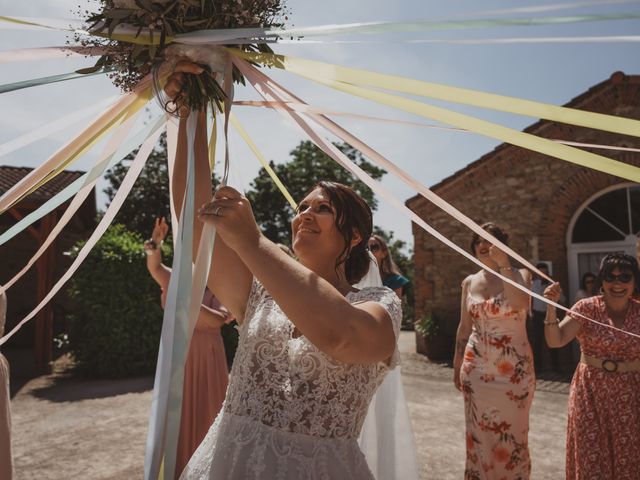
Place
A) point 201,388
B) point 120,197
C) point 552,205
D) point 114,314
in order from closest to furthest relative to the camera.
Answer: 1. point 120,197
2. point 201,388
3. point 114,314
4. point 552,205

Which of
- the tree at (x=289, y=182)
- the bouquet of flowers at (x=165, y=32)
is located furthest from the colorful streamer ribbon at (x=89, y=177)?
the tree at (x=289, y=182)

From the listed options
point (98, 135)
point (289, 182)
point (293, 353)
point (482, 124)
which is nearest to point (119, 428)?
point (98, 135)

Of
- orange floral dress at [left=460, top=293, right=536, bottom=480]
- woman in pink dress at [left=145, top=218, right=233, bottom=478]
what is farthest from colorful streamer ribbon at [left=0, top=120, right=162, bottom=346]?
orange floral dress at [left=460, top=293, right=536, bottom=480]

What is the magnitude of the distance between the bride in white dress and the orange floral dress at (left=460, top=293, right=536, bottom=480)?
256cm

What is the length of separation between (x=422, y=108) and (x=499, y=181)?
1100cm

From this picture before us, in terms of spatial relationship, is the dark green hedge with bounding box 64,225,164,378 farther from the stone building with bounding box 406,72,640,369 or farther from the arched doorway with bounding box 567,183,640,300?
the arched doorway with bounding box 567,183,640,300

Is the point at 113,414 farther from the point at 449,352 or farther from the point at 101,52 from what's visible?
the point at 449,352

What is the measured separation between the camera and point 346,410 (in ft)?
5.08

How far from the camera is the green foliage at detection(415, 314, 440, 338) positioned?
11.7m

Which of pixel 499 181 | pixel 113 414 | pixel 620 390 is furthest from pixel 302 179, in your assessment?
pixel 620 390

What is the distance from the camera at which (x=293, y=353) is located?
5.20ft

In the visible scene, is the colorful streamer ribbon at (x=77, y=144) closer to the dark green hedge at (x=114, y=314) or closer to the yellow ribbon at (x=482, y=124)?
the yellow ribbon at (x=482, y=124)

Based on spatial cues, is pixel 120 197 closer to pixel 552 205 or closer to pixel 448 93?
pixel 448 93

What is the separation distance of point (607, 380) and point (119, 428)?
5279mm
